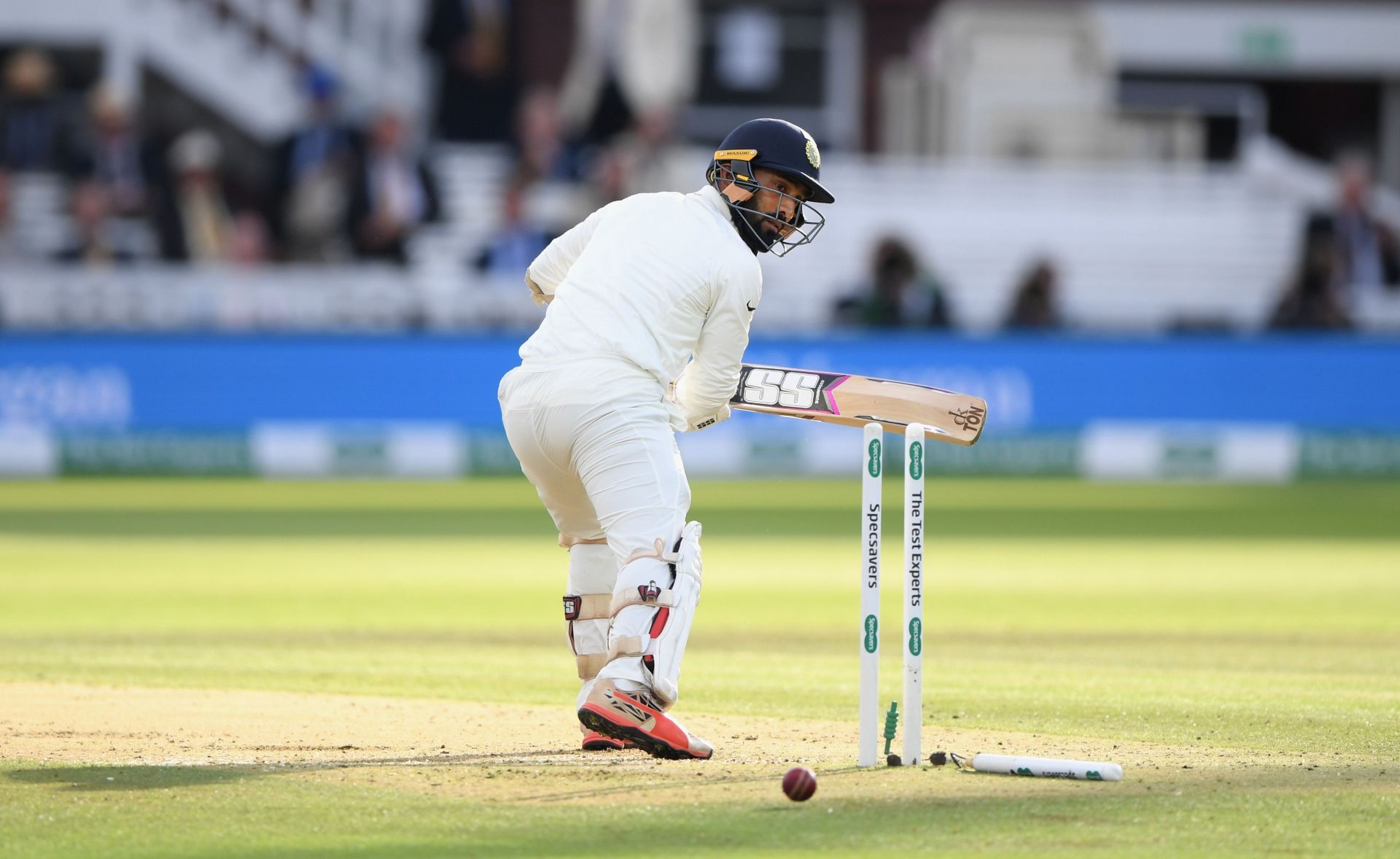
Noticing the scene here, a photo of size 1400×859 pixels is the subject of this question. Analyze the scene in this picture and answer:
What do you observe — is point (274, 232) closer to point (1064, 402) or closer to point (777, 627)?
point (1064, 402)

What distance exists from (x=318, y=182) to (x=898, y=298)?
18.1 ft

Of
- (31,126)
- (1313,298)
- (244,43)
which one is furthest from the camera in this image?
(244,43)

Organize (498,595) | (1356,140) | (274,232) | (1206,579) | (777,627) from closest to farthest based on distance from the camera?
(777,627), (498,595), (1206,579), (274,232), (1356,140)

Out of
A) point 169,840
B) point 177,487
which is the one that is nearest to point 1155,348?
point 177,487

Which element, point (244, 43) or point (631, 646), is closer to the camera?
point (631, 646)

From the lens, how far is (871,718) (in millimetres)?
5242

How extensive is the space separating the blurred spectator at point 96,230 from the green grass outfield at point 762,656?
92.6 inches

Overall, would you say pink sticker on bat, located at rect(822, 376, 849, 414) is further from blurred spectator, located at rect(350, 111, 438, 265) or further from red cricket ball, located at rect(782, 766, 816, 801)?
blurred spectator, located at rect(350, 111, 438, 265)

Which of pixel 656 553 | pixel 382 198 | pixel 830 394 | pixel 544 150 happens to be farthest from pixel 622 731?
pixel 544 150

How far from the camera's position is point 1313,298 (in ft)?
60.8

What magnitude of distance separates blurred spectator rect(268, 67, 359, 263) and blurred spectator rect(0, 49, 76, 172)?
2325 millimetres

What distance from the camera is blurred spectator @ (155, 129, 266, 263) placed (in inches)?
716

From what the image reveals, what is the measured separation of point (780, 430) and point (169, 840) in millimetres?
13455

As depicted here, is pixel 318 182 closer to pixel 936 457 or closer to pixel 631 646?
pixel 936 457
